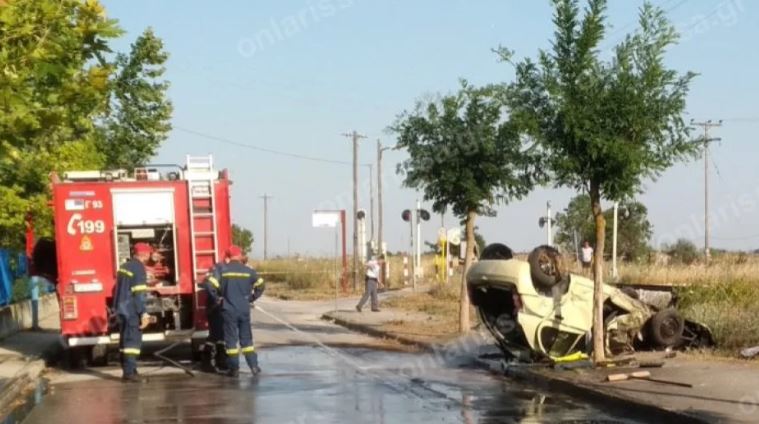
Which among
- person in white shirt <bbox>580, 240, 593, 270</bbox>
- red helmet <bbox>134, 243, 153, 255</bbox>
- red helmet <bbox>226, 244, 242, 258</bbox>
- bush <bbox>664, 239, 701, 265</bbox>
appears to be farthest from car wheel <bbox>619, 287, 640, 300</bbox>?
bush <bbox>664, 239, 701, 265</bbox>

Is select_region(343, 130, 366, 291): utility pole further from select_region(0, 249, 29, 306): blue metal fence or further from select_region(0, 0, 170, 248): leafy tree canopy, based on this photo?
select_region(0, 0, 170, 248): leafy tree canopy

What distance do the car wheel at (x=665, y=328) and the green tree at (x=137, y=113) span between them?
17159mm

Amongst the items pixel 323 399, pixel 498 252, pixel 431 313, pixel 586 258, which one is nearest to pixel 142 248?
pixel 323 399

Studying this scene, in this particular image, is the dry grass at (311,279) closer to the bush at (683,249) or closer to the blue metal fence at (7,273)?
the bush at (683,249)

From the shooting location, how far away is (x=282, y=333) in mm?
26531

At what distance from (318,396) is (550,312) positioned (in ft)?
11.2

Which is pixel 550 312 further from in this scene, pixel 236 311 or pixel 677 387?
pixel 236 311

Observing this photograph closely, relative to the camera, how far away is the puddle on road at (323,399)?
12602 mm

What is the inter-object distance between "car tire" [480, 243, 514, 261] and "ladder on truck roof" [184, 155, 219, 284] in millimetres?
4495

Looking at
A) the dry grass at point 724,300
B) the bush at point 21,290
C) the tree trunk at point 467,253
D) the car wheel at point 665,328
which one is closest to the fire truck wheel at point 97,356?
the tree trunk at point 467,253

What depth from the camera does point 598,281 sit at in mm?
15102

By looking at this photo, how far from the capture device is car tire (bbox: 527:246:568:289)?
49.9ft

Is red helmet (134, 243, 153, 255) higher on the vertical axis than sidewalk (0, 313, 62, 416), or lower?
higher

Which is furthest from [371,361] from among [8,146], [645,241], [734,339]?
[645,241]
